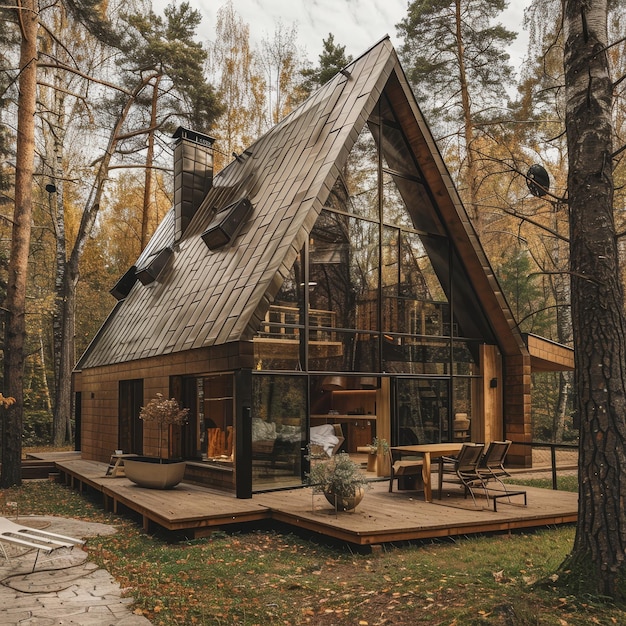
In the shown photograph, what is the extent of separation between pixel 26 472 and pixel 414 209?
10218 mm

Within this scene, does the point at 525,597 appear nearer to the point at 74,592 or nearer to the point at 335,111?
the point at 74,592

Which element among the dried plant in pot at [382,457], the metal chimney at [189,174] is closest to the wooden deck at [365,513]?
the dried plant in pot at [382,457]

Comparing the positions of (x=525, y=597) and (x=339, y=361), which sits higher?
(x=339, y=361)

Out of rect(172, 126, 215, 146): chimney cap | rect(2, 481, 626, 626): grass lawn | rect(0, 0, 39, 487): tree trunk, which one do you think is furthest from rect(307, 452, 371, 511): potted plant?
rect(172, 126, 215, 146): chimney cap

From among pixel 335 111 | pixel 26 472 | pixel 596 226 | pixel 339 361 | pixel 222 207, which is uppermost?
pixel 335 111

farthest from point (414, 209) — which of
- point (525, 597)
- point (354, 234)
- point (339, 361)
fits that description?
point (525, 597)

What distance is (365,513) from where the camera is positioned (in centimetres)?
763

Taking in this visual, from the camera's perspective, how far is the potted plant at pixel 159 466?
946 cm

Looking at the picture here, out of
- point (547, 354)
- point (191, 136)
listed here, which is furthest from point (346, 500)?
point (191, 136)

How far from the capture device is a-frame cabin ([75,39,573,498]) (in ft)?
29.8

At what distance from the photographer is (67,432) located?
2155cm

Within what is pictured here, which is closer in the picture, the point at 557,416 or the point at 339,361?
the point at 339,361

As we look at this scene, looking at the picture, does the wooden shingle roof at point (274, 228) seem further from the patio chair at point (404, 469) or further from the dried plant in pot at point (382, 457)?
the dried plant in pot at point (382, 457)

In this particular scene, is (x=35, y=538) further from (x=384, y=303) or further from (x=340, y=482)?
(x=384, y=303)
